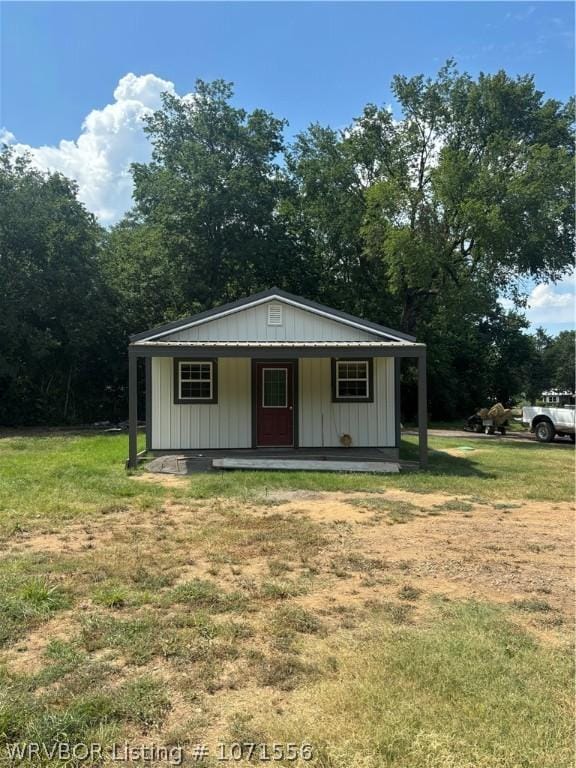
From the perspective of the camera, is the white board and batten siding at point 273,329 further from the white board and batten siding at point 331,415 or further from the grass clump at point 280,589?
the grass clump at point 280,589

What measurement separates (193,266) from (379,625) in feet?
71.7

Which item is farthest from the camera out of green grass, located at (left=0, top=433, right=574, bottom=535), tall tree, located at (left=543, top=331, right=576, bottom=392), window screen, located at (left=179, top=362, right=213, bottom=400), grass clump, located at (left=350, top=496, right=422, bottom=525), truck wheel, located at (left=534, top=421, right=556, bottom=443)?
tall tree, located at (left=543, top=331, right=576, bottom=392)

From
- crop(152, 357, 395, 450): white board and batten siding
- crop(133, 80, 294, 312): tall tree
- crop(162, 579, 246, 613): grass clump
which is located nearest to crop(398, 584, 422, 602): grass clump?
crop(162, 579, 246, 613): grass clump

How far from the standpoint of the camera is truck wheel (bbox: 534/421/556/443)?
1650 cm

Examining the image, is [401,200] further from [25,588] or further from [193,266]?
[25,588]

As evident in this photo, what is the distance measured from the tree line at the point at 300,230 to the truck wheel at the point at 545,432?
17.3 ft

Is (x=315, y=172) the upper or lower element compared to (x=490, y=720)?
upper

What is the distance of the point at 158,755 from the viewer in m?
2.24

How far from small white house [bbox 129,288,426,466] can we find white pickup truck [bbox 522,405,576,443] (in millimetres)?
6953

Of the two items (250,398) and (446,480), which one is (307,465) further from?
(446,480)

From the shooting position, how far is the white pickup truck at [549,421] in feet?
52.3

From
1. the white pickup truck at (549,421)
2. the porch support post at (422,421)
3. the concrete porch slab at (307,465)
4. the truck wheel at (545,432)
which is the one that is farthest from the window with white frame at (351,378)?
the truck wheel at (545,432)

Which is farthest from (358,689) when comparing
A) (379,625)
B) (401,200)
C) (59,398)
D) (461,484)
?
(59,398)

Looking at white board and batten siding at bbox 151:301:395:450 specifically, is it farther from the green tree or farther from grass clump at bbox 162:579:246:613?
the green tree
